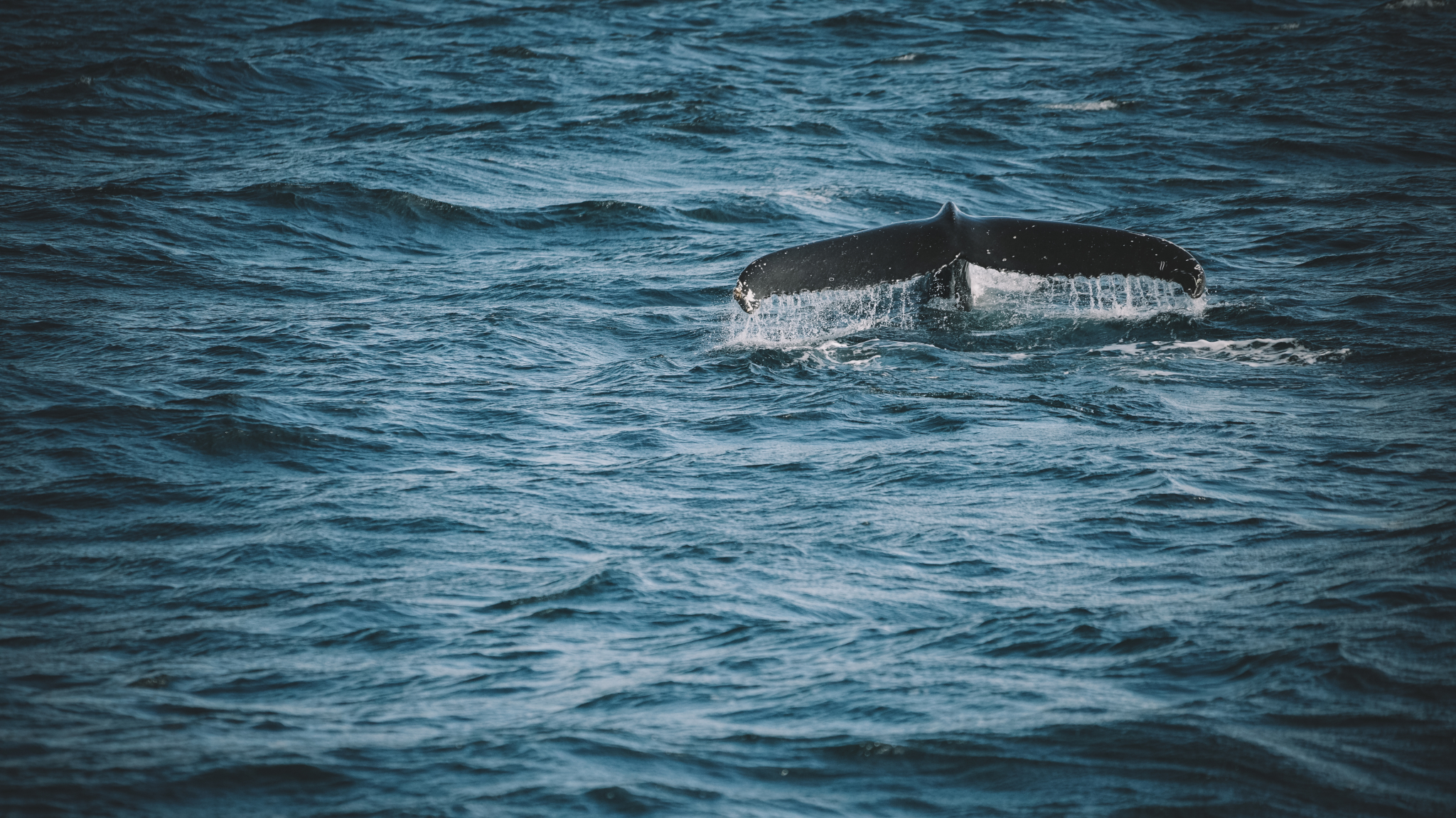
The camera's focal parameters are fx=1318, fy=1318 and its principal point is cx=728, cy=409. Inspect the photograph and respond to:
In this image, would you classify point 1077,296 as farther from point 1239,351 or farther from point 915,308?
point 1239,351

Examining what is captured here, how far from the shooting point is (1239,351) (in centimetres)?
967

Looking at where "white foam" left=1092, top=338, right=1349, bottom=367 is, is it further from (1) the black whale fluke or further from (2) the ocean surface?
(1) the black whale fluke

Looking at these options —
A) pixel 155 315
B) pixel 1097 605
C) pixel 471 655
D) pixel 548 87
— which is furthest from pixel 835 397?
pixel 548 87

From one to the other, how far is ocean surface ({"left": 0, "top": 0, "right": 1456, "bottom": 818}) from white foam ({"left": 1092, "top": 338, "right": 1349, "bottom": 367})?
62 millimetres

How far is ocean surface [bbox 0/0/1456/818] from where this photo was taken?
4715 millimetres

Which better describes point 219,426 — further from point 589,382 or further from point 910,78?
point 910,78

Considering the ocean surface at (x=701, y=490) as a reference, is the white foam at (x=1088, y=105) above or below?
above

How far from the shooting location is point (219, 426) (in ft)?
27.2

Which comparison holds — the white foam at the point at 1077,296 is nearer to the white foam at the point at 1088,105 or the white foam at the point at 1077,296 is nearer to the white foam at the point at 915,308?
the white foam at the point at 915,308

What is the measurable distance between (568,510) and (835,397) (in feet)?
8.49

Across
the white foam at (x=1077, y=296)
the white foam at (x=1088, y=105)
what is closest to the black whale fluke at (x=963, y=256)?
the white foam at (x=1077, y=296)

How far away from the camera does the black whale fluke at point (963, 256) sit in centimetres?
932

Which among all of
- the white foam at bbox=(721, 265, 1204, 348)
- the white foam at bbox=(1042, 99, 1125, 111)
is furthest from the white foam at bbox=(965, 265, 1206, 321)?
the white foam at bbox=(1042, 99, 1125, 111)

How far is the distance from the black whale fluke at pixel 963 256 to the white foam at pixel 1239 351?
1.87 ft
